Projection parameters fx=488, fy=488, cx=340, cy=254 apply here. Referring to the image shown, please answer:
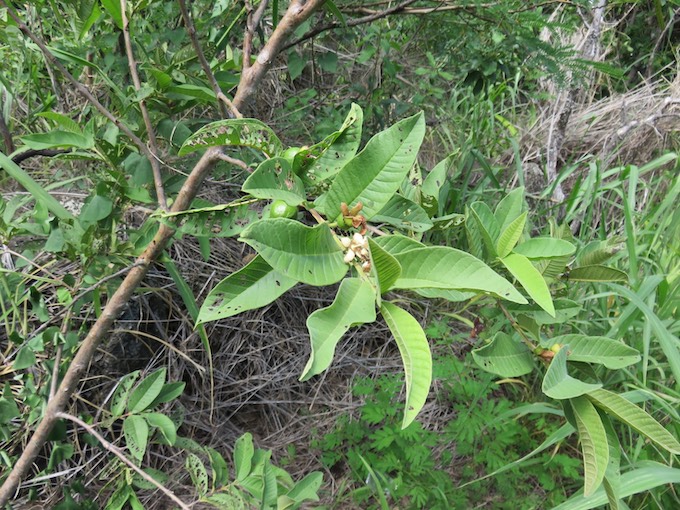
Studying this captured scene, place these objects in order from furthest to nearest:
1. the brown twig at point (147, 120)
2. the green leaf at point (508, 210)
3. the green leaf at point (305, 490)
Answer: the green leaf at point (305, 490) → the brown twig at point (147, 120) → the green leaf at point (508, 210)

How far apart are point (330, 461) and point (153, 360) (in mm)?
568

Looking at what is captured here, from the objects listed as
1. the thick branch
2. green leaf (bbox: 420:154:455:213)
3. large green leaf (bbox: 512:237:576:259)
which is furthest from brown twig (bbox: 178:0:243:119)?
large green leaf (bbox: 512:237:576:259)

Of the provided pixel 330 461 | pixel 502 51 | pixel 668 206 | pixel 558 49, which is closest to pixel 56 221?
pixel 558 49

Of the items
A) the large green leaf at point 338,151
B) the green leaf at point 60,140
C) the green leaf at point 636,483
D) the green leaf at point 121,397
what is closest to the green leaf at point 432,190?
the large green leaf at point 338,151

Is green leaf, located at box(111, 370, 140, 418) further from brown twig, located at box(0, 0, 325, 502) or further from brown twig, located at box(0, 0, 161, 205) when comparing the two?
brown twig, located at box(0, 0, 161, 205)

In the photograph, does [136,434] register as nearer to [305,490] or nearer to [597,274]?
[305,490]

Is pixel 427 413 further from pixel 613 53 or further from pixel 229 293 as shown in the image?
pixel 613 53

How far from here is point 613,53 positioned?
11.3 feet

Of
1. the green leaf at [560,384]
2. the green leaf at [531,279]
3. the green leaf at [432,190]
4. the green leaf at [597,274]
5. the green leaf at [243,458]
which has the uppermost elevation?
the green leaf at [432,190]

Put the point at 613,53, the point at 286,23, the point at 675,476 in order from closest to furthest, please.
Result: 1. the point at 286,23
2. the point at 675,476
3. the point at 613,53

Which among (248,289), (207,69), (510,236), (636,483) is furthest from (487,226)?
(636,483)

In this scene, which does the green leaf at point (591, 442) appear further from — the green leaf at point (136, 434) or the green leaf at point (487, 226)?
the green leaf at point (136, 434)

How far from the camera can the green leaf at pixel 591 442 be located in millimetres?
394

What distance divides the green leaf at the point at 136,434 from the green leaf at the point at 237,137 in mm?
479
